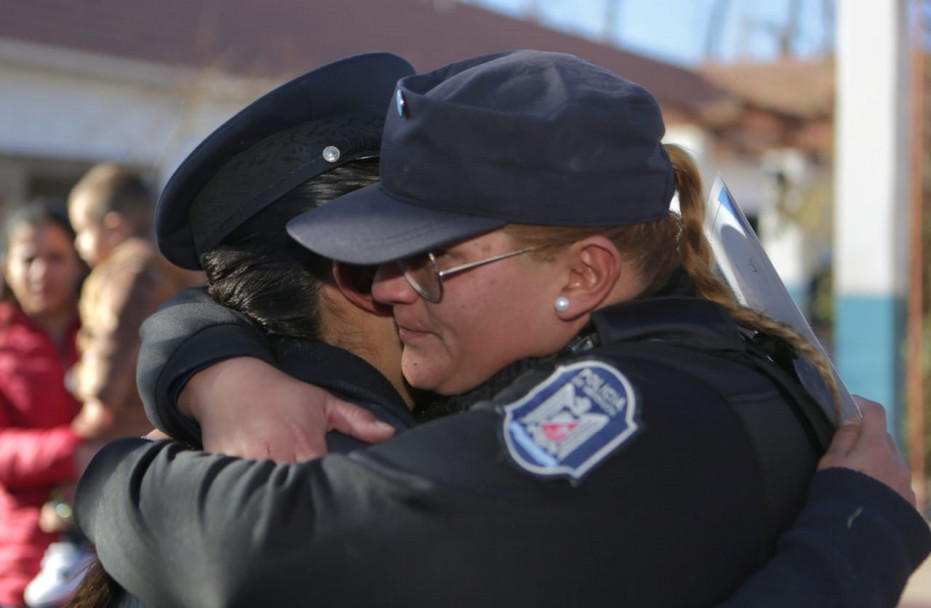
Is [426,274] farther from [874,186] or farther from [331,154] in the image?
[874,186]

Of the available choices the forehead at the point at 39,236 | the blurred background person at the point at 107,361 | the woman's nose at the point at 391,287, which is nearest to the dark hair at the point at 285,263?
the woman's nose at the point at 391,287

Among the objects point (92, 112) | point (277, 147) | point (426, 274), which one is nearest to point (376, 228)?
point (426, 274)

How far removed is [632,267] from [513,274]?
156 millimetres

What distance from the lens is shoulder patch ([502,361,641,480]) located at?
122 centimetres

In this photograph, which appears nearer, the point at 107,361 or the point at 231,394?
the point at 231,394

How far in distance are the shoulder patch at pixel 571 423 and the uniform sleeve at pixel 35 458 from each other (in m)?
2.73

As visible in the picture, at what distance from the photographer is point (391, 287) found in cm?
155

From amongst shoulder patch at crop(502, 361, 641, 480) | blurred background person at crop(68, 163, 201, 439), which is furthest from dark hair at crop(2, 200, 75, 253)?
shoulder patch at crop(502, 361, 641, 480)

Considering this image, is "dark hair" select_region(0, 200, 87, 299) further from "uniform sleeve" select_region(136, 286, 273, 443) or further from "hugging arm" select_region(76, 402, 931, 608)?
Answer: "hugging arm" select_region(76, 402, 931, 608)

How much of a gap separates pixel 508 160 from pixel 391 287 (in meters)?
0.28

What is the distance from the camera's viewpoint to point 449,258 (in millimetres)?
1462

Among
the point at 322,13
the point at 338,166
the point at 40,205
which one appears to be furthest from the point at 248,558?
the point at 322,13

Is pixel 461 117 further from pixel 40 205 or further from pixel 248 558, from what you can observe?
pixel 40 205

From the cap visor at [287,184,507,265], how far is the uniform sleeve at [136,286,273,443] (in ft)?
0.59
